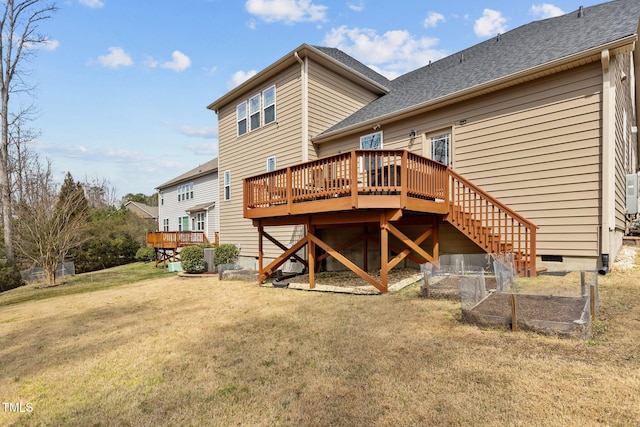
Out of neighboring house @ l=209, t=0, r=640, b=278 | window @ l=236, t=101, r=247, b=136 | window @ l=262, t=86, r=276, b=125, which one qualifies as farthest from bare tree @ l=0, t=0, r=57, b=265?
window @ l=262, t=86, r=276, b=125

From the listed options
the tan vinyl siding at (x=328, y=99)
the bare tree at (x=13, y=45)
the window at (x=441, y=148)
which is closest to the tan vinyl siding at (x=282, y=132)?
the tan vinyl siding at (x=328, y=99)

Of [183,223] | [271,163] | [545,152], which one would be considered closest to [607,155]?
[545,152]

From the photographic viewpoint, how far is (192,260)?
41.6 ft

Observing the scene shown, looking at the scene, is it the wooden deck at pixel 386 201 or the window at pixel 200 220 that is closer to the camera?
the wooden deck at pixel 386 201

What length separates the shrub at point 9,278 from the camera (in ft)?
45.4

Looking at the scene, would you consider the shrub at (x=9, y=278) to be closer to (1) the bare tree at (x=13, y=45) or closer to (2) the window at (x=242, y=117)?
(1) the bare tree at (x=13, y=45)

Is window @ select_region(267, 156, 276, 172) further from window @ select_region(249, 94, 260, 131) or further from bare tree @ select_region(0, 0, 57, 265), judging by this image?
bare tree @ select_region(0, 0, 57, 265)

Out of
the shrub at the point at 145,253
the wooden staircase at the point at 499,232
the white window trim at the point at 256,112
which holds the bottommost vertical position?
the shrub at the point at 145,253

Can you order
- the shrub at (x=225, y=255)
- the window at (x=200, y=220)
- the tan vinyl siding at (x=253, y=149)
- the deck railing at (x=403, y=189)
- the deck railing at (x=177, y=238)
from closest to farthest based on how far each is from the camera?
the deck railing at (x=403, y=189)
the tan vinyl siding at (x=253, y=149)
the shrub at (x=225, y=255)
the deck railing at (x=177, y=238)
the window at (x=200, y=220)

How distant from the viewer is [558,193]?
6.72m

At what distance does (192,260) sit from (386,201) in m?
9.26

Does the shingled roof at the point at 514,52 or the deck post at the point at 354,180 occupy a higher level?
the shingled roof at the point at 514,52

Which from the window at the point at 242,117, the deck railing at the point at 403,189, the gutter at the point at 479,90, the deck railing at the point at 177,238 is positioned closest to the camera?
the gutter at the point at 479,90

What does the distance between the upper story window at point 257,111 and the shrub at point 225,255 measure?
15.5ft
